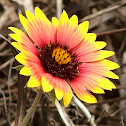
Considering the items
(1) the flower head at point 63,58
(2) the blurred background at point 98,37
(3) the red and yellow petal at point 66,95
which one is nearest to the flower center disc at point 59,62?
(1) the flower head at point 63,58

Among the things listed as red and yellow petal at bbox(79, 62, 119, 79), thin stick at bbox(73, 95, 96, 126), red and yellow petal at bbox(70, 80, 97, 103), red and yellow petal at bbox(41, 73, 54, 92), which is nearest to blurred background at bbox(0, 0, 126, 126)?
thin stick at bbox(73, 95, 96, 126)

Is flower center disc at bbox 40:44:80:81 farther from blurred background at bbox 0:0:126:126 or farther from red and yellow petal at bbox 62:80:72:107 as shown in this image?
blurred background at bbox 0:0:126:126

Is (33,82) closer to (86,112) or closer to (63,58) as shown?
(63,58)

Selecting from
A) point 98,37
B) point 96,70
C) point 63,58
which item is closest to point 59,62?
point 63,58

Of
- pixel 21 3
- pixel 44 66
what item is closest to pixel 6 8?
pixel 21 3

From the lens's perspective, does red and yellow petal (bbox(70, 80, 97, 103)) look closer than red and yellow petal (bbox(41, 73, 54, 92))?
No

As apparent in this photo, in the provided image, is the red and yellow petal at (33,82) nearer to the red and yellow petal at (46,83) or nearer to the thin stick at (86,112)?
the red and yellow petal at (46,83)

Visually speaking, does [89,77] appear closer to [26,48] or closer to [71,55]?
[71,55]
